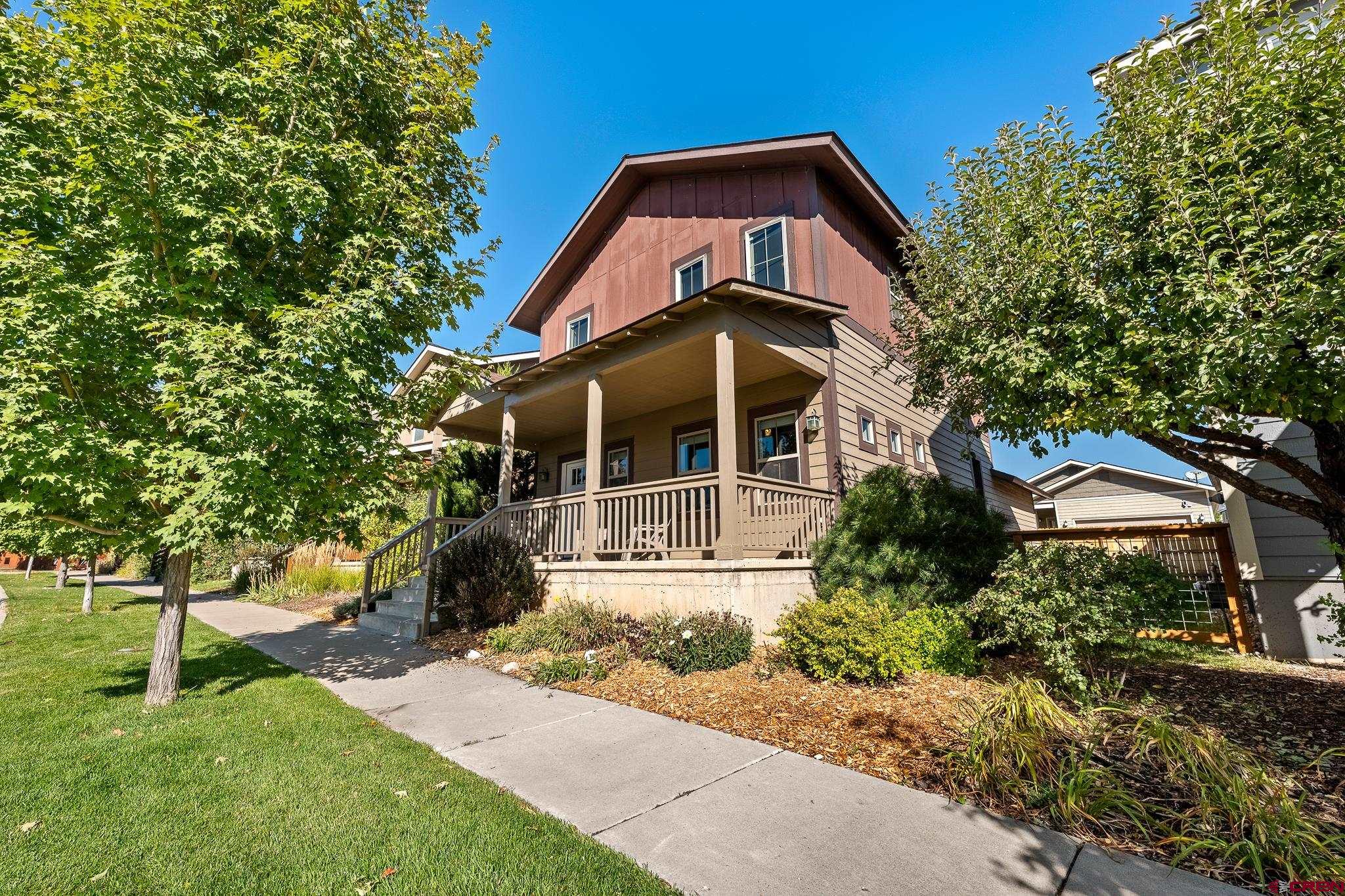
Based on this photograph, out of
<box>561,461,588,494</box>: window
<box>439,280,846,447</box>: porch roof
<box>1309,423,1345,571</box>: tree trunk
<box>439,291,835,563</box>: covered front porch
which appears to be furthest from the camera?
<box>561,461,588,494</box>: window

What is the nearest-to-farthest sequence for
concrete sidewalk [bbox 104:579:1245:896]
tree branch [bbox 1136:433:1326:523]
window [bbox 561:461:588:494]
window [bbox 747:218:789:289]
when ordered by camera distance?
1. concrete sidewalk [bbox 104:579:1245:896]
2. tree branch [bbox 1136:433:1326:523]
3. window [bbox 747:218:789:289]
4. window [bbox 561:461:588:494]

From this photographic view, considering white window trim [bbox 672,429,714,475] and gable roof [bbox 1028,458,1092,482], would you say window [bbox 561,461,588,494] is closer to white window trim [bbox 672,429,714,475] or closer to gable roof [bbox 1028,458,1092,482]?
white window trim [bbox 672,429,714,475]

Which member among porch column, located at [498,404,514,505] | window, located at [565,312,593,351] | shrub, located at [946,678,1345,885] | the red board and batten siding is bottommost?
shrub, located at [946,678,1345,885]

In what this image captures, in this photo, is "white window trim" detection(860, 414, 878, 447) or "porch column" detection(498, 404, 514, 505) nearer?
"white window trim" detection(860, 414, 878, 447)

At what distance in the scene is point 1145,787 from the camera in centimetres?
296

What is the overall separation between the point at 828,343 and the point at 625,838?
8282 millimetres

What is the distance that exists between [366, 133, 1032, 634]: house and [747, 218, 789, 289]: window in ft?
0.12

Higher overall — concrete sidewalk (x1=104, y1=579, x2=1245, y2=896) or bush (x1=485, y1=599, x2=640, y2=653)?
bush (x1=485, y1=599, x2=640, y2=653)

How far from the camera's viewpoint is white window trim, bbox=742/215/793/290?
9.72 meters

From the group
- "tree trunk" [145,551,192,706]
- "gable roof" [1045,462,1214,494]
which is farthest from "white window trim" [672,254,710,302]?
"gable roof" [1045,462,1214,494]

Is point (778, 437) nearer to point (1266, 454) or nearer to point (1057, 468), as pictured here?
point (1266, 454)

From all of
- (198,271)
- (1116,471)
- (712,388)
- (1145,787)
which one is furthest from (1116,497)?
(198,271)

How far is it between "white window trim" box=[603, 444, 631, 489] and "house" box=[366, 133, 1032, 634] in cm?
5

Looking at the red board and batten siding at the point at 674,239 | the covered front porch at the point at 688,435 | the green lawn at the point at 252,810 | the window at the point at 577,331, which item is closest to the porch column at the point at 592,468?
the covered front porch at the point at 688,435
